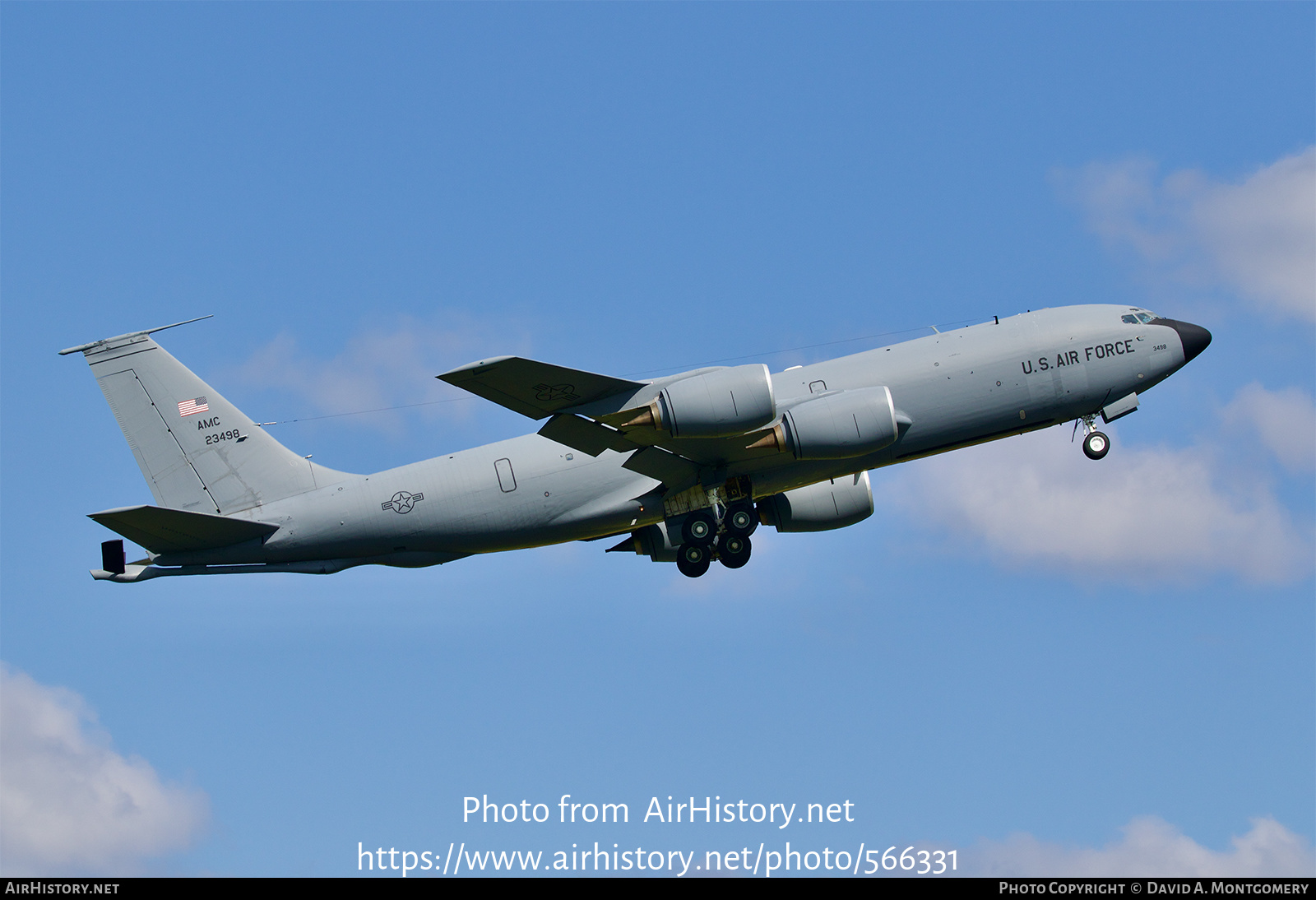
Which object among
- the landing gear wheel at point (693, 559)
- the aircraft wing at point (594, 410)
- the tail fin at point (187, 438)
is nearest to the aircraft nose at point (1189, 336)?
the aircraft wing at point (594, 410)

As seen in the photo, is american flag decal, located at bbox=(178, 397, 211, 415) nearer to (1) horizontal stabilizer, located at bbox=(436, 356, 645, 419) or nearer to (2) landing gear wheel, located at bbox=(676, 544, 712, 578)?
(1) horizontal stabilizer, located at bbox=(436, 356, 645, 419)

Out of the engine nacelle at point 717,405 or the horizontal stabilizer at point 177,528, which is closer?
the engine nacelle at point 717,405

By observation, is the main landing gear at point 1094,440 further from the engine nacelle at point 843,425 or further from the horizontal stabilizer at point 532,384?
the horizontal stabilizer at point 532,384

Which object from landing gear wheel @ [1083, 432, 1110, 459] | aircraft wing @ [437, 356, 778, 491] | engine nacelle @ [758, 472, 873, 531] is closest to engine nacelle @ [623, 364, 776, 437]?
aircraft wing @ [437, 356, 778, 491]

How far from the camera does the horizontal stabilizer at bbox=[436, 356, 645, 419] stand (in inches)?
1237

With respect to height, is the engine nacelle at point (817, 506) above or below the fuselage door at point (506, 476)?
below

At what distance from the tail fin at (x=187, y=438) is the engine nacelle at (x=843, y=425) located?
1506 centimetres

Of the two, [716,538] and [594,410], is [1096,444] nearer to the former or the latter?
A: [716,538]

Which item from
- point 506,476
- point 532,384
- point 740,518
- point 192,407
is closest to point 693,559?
point 740,518

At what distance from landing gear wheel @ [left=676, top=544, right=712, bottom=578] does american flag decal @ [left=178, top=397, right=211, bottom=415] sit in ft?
53.9

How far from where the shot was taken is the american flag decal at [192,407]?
41.7 metres
